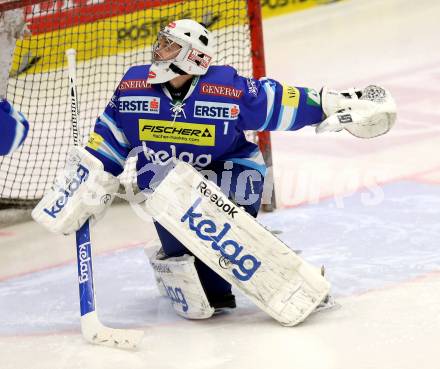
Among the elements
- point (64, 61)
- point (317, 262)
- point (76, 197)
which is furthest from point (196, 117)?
point (64, 61)

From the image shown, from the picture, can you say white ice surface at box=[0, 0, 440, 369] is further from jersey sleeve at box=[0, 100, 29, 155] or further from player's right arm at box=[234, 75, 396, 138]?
jersey sleeve at box=[0, 100, 29, 155]

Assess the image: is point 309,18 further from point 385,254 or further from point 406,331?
point 406,331

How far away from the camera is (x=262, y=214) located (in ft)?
17.5

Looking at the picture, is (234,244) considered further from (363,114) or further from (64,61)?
(64,61)

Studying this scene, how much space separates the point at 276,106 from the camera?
3820mm

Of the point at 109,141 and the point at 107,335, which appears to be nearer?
the point at 107,335

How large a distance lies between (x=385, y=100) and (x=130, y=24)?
14.6 feet

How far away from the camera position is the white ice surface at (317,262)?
3.47 m

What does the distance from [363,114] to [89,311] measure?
1122mm

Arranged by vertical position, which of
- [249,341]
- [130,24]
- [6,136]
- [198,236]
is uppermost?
[130,24]

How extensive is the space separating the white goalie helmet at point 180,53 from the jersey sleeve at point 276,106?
154 mm

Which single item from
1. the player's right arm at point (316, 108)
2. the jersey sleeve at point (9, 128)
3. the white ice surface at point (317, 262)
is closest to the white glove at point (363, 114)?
the player's right arm at point (316, 108)

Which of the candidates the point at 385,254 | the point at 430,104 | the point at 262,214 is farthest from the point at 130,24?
the point at 385,254

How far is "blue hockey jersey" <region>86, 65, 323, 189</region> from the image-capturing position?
3.75m
